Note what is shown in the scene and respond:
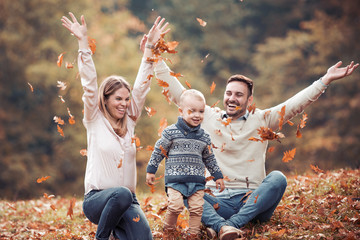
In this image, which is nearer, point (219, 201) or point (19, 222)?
point (219, 201)

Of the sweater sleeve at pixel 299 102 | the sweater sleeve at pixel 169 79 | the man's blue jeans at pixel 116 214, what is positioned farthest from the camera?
the sweater sleeve at pixel 169 79

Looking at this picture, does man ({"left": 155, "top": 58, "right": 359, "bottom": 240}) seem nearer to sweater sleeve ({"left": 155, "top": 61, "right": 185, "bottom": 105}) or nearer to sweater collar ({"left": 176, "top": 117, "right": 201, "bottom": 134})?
sweater sleeve ({"left": 155, "top": 61, "right": 185, "bottom": 105})

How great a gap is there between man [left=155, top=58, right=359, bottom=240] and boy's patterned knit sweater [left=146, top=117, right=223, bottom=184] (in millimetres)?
450

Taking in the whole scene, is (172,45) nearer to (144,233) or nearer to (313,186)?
(144,233)

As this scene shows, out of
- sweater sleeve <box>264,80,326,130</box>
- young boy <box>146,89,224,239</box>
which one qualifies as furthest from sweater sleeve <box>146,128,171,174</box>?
sweater sleeve <box>264,80,326,130</box>

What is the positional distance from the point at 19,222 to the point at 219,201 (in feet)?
10.8

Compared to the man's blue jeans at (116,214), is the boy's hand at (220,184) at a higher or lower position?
higher

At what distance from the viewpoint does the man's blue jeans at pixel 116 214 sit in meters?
3.65

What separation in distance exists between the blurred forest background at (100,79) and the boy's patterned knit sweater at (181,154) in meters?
9.99

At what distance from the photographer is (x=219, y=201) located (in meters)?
4.27

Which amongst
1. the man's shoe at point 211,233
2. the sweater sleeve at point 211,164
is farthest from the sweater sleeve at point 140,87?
the man's shoe at point 211,233

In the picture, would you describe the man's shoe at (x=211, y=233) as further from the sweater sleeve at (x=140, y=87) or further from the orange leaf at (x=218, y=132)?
the sweater sleeve at (x=140, y=87)

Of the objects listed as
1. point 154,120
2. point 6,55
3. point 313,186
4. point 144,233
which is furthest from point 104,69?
point 144,233

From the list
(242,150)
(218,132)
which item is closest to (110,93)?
(218,132)
